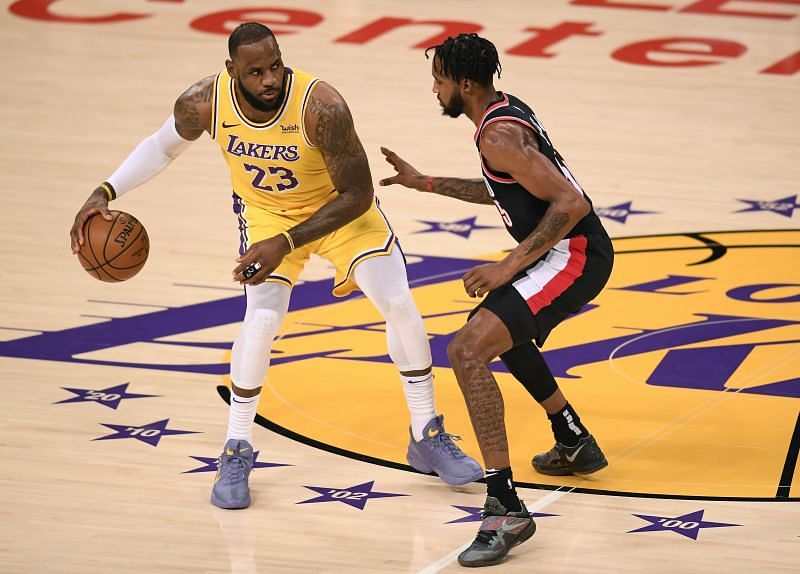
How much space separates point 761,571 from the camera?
16.2 ft

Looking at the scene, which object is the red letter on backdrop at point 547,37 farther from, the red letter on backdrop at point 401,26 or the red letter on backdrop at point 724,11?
the red letter on backdrop at point 724,11

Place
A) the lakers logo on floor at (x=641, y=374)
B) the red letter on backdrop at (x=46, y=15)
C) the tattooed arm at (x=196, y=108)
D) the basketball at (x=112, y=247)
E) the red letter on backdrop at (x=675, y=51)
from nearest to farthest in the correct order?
the tattooed arm at (x=196, y=108) < the basketball at (x=112, y=247) < the lakers logo on floor at (x=641, y=374) < the red letter on backdrop at (x=675, y=51) < the red letter on backdrop at (x=46, y=15)

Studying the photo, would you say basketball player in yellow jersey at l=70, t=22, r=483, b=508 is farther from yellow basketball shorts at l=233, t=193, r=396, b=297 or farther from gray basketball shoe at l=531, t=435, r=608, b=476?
gray basketball shoe at l=531, t=435, r=608, b=476

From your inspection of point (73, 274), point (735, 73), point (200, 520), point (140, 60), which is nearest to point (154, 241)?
point (73, 274)

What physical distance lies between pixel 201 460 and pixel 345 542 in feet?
3.18

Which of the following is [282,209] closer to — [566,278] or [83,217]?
[83,217]

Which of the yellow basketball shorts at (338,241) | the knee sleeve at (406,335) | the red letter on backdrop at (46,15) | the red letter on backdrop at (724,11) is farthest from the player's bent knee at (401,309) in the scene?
the red letter on backdrop at (724,11)

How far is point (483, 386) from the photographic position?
5125mm

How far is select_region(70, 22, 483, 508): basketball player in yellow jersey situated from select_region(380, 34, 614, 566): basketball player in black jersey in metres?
0.44

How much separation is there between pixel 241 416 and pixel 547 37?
8.71 m

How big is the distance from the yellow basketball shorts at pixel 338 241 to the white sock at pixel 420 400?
0.45m

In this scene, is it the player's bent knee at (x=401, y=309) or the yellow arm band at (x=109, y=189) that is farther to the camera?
the yellow arm band at (x=109, y=189)

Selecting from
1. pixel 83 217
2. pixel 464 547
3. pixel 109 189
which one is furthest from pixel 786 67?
pixel 464 547

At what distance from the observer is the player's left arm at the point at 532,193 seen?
5.03m
